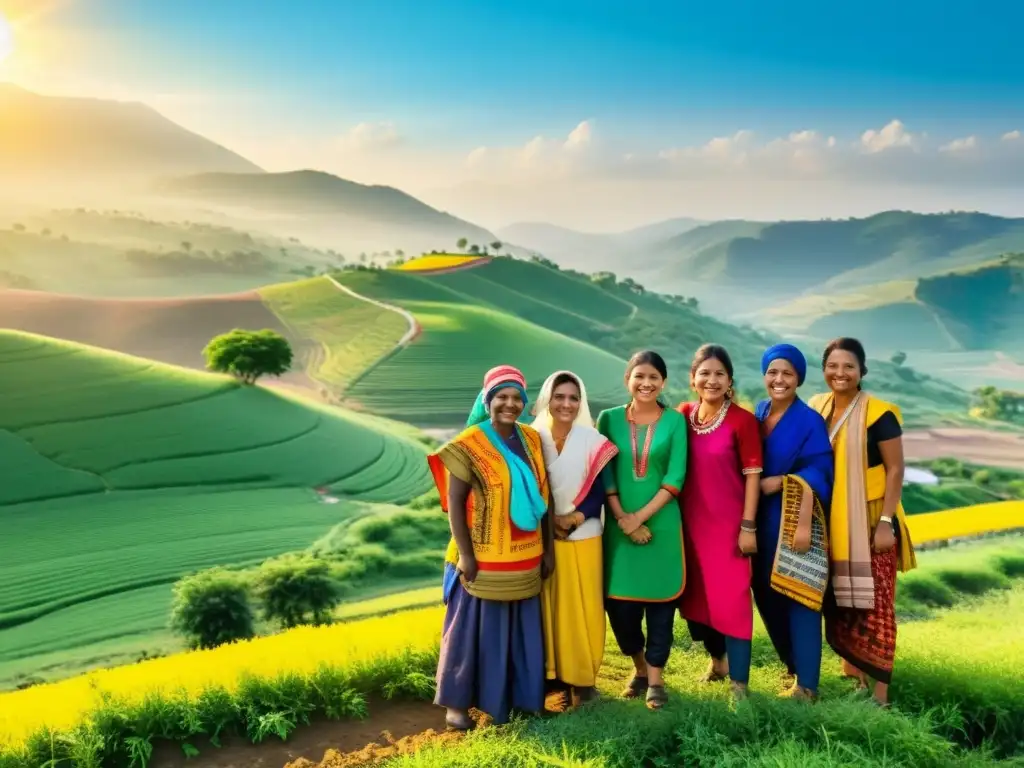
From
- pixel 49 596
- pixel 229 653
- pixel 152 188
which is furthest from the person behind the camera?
pixel 152 188

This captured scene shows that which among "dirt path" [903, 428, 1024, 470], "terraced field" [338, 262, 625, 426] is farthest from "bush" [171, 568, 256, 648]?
"dirt path" [903, 428, 1024, 470]

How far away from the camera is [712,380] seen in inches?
154

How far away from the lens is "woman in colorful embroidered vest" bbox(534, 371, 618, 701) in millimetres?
4023

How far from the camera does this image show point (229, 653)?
220 inches

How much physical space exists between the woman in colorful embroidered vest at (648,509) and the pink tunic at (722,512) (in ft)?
0.35

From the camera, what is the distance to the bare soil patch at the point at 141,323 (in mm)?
30516

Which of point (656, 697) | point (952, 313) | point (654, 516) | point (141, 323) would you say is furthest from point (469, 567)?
point (952, 313)

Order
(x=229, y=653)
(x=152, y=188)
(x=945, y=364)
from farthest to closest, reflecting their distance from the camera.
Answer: (x=152, y=188) < (x=945, y=364) < (x=229, y=653)

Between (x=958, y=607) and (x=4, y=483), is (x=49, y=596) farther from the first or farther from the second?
(x=958, y=607)

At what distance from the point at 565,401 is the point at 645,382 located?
1.35 feet

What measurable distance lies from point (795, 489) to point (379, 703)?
2.55 meters

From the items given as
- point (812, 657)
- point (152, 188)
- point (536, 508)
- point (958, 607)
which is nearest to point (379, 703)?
point (536, 508)

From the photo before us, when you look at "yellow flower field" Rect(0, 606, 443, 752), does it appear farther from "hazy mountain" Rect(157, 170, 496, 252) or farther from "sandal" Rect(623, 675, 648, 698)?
"hazy mountain" Rect(157, 170, 496, 252)

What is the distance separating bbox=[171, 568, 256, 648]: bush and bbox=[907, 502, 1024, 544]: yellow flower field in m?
9.38
